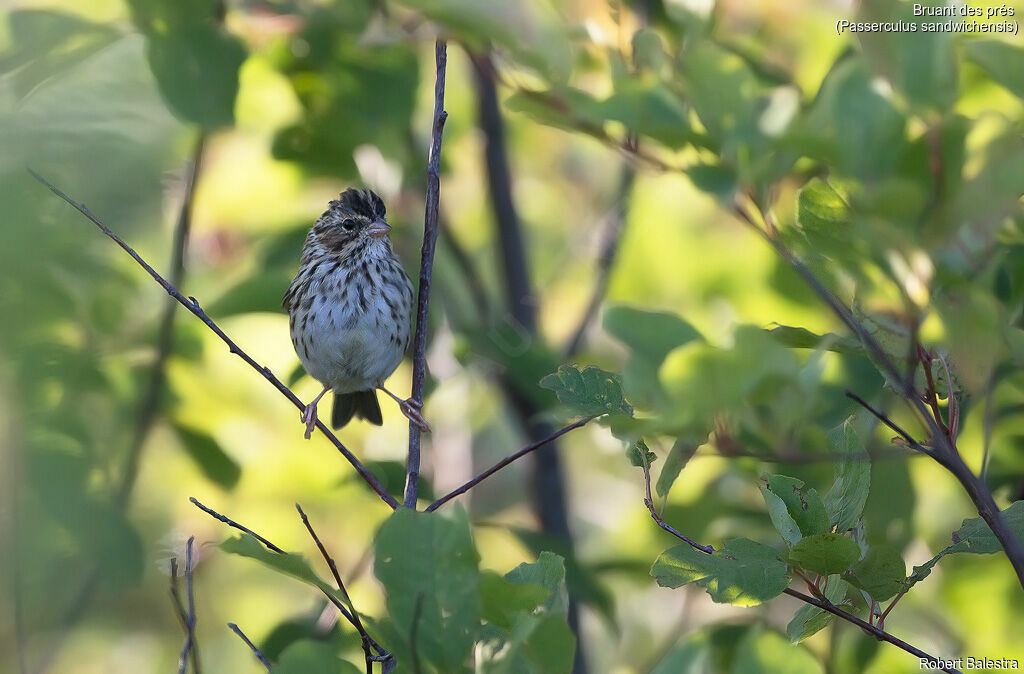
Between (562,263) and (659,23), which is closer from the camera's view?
(659,23)

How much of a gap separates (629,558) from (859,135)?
1.87 meters

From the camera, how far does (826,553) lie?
1600 mm

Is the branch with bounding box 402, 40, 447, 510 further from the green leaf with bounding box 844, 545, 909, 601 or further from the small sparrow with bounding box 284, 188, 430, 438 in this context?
Result: the small sparrow with bounding box 284, 188, 430, 438

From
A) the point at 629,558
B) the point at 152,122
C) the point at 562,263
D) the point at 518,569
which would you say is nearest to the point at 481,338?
the point at 629,558

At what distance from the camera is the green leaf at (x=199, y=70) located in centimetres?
270

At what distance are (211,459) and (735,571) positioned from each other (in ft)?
6.33

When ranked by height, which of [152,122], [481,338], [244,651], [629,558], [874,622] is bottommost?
[244,651]

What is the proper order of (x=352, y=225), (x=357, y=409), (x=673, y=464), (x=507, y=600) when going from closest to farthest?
1. (x=507, y=600)
2. (x=673, y=464)
3. (x=352, y=225)
4. (x=357, y=409)

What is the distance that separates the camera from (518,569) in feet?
5.61

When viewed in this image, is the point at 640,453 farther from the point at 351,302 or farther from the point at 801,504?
the point at 351,302

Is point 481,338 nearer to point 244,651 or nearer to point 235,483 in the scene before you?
point 235,483

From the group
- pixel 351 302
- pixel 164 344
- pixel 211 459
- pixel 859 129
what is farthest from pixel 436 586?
pixel 351 302

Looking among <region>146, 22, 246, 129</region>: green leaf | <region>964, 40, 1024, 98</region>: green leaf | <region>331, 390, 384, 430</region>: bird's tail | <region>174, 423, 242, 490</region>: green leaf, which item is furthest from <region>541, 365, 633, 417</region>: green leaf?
<region>331, 390, 384, 430</region>: bird's tail

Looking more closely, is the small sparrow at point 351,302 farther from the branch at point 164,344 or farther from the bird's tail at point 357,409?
the branch at point 164,344
